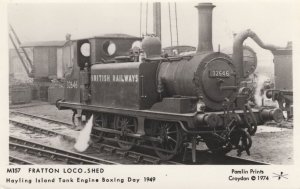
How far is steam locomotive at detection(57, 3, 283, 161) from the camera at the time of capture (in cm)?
733

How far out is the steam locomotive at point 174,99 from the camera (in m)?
7.33

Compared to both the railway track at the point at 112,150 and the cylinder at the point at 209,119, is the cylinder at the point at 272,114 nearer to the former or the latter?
the cylinder at the point at 209,119

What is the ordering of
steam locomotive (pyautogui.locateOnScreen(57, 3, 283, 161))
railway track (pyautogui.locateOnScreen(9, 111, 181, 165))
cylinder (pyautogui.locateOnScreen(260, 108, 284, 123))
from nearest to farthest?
steam locomotive (pyautogui.locateOnScreen(57, 3, 283, 161)), cylinder (pyautogui.locateOnScreen(260, 108, 284, 123)), railway track (pyautogui.locateOnScreen(9, 111, 181, 165))

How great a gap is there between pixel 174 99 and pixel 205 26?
1415mm

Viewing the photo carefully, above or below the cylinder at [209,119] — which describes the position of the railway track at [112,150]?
below

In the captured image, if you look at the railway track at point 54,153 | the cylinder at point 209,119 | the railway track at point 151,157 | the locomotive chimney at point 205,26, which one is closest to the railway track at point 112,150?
the railway track at point 151,157

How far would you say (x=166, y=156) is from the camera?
25.3ft

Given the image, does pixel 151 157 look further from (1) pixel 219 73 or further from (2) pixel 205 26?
(2) pixel 205 26

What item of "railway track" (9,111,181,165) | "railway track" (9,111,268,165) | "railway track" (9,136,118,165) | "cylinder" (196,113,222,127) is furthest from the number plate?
"railway track" (9,136,118,165)

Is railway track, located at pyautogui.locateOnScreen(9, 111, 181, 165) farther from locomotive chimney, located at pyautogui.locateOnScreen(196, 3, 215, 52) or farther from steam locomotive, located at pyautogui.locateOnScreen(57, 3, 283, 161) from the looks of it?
locomotive chimney, located at pyautogui.locateOnScreen(196, 3, 215, 52)

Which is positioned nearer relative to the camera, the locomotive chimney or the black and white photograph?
the black and white photograph
